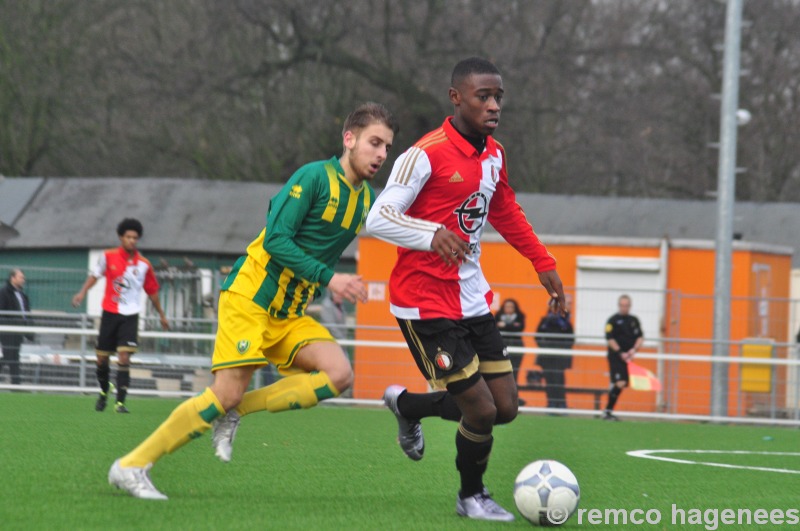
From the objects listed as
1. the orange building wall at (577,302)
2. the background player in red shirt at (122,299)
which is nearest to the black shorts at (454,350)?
the background player in red shirt at (122,299)

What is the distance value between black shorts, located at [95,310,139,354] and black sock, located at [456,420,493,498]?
7793mm

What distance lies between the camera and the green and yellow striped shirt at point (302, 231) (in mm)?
6496

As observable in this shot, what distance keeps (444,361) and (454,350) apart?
0.07 metres

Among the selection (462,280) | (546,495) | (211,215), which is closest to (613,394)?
(462,280)

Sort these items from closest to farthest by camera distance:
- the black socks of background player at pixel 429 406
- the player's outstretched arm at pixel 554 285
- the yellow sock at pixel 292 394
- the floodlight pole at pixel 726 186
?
Result: the yellow sock at pixel 292 394 → the player's outstretched arm at pixel 554 285 → the black socks of background player at pixel 429 406 → the floodlight pole at pixel 726 186

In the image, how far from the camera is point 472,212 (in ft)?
21.1

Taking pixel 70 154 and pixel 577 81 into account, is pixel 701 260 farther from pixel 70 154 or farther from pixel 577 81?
pixel 70 154

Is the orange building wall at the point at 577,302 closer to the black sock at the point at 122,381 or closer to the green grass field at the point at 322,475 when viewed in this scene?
the green grass field at the point at 322,475

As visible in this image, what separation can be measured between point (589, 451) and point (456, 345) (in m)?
4.78

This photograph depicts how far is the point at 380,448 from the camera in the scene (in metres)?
10.1

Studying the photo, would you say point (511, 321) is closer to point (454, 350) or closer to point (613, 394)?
point (613, 394)

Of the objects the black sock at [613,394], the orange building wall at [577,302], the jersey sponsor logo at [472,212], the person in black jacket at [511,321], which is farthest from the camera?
the person in black jacket at [511,321]

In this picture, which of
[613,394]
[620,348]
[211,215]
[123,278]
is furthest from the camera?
[211,215]

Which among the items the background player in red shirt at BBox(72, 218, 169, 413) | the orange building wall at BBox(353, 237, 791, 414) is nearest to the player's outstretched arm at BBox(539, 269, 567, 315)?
the background player in red shirt at BBox(72, 218, 169, 413)
